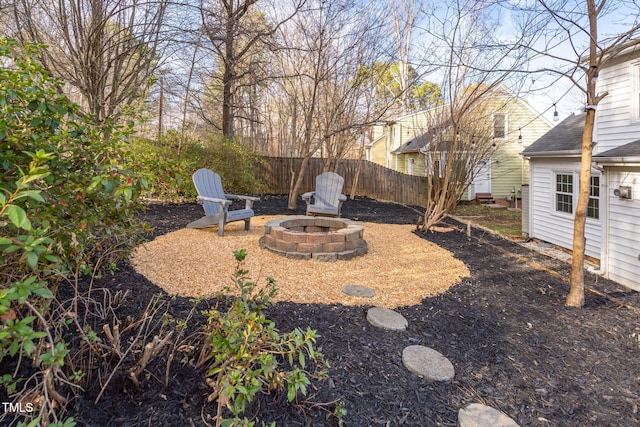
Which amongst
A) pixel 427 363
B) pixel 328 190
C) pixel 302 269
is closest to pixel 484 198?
pixel 328 190

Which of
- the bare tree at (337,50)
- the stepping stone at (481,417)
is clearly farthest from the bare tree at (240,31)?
the stepping stone at (481,417)

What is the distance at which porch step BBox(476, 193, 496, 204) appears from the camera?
542 inches

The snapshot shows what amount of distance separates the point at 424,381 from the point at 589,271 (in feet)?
14.7

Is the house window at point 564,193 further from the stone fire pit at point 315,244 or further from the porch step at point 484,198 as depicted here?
the porch step at point 484,198

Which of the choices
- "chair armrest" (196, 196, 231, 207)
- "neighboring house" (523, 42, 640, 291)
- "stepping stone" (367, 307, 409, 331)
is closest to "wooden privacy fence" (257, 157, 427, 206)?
"neighboring house" (523, 42, 640, 291)

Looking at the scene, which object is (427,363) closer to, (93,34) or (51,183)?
(51,183)

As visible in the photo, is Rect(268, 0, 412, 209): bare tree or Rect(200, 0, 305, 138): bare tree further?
Rect(268, 0, 412, 209): bare tree

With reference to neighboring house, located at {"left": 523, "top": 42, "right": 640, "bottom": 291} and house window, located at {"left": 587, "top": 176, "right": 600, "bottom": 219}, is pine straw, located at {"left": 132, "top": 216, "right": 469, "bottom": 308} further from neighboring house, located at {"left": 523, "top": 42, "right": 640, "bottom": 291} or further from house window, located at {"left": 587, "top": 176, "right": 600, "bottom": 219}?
house window, located at {"left": 587, "top": 176, "right": 600, "bottom": 219}

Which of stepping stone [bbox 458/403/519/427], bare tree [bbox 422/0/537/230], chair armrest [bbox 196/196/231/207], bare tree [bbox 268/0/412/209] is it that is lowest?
stepping stone [bbox 458/403/519/427]

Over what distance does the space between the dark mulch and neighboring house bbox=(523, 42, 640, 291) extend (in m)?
1.46

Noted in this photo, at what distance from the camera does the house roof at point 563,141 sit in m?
6.31

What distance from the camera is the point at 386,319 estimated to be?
282 cm

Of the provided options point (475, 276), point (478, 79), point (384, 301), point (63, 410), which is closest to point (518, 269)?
point (475, 276)

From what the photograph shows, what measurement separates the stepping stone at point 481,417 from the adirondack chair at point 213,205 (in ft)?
13.7
